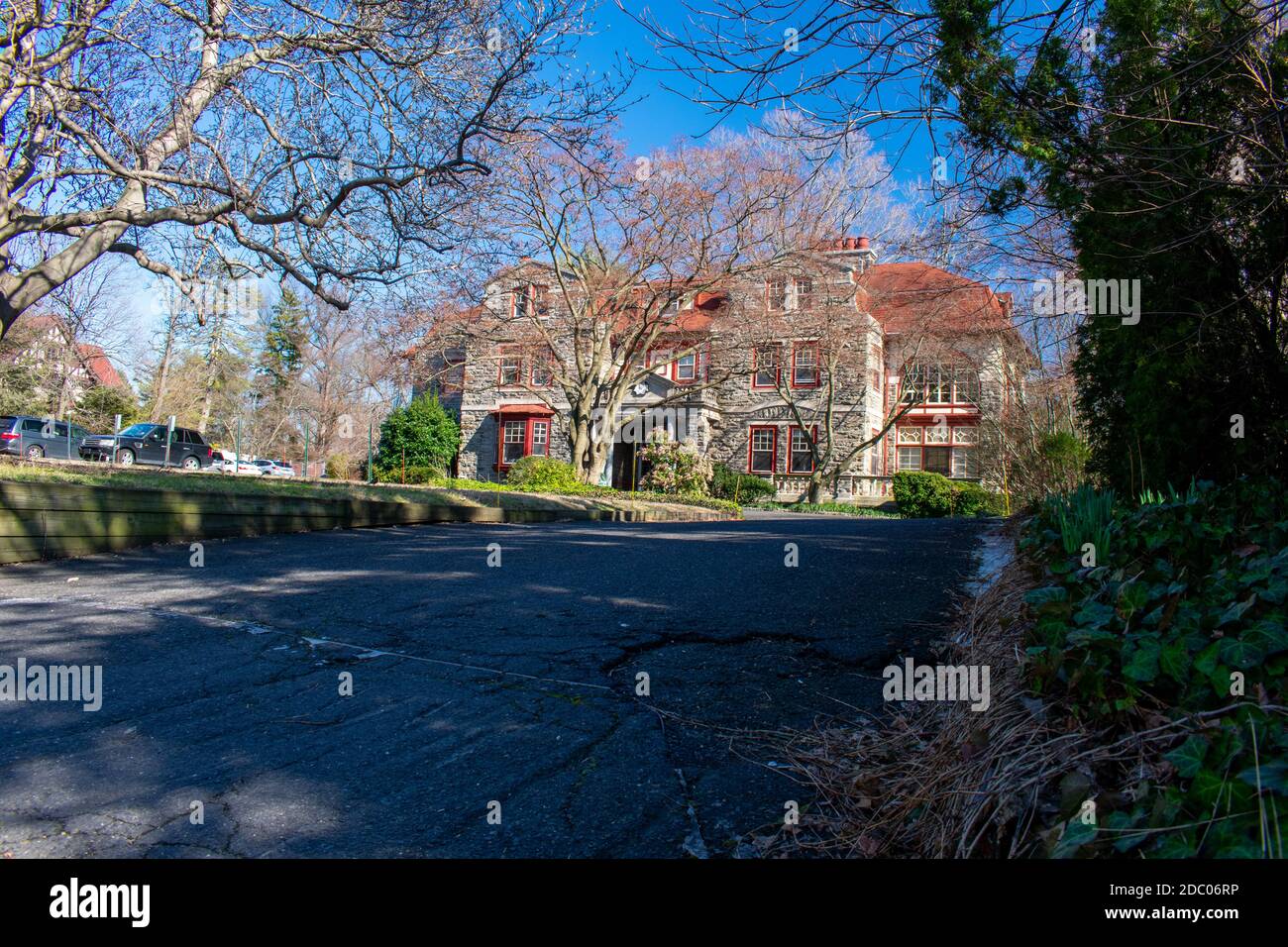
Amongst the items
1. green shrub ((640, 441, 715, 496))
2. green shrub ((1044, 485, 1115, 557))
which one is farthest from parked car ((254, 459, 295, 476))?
green shrub ((1044, 485, 1115, 557))

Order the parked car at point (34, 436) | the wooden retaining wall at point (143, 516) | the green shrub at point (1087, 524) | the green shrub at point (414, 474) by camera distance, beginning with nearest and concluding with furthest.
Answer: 1. the green shrub at point (1087, 524)
2. the wooden retaining wall at point (143, 516)
3. the parked car at point (34, 436)
4. the green shrub at point (414, 474)

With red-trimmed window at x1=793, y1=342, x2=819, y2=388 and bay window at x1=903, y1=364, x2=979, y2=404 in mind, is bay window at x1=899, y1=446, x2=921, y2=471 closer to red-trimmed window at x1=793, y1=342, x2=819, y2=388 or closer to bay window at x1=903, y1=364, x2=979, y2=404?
bay window at x1=903, y1=364, x2=979, y2=404

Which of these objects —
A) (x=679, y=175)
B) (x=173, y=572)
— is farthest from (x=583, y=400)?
(x=173, y=572)

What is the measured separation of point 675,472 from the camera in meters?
25.9

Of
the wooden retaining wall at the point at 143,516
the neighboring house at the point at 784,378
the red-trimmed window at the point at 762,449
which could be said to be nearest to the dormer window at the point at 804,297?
→ the neighboring house at the point at 784,378

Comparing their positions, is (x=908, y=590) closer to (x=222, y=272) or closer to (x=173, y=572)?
(x=173, y=572)

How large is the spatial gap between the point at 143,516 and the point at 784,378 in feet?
87.9

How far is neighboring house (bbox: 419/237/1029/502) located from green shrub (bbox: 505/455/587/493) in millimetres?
3168

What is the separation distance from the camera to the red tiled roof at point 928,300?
11859mm

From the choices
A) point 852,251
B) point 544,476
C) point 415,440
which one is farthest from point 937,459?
point 415,440

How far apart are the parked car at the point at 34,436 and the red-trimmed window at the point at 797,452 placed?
25.4 metres

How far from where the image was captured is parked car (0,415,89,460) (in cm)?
2508

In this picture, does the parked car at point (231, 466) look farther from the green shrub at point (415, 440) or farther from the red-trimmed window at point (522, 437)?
the red-trimmed window at point (522, 437)
